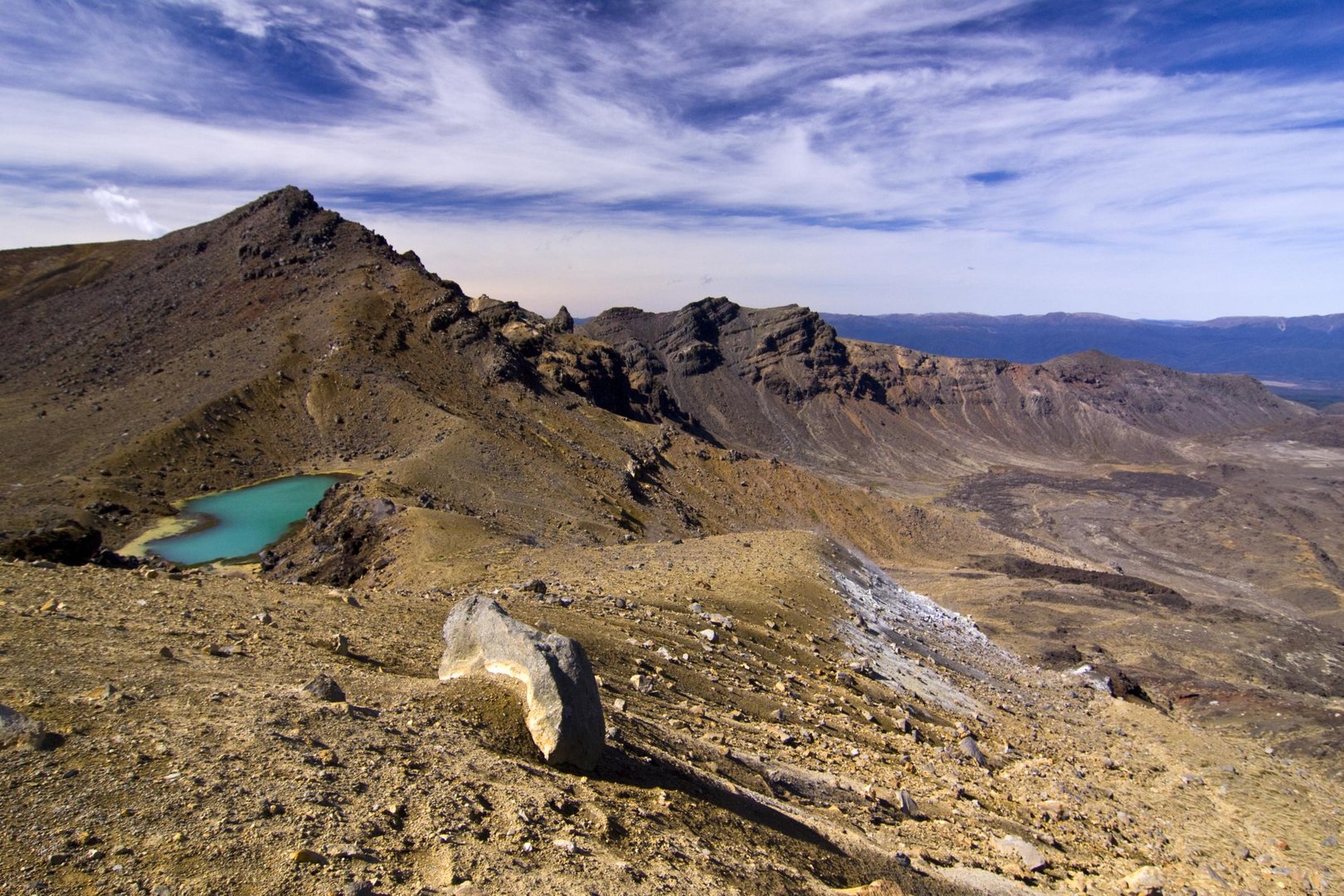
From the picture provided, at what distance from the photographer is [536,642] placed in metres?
6.64

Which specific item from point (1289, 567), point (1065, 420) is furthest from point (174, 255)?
point (1065, 420)

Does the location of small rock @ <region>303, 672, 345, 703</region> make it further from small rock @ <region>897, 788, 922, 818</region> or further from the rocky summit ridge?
small rock @ <region>897, 788, 922, 818</region>

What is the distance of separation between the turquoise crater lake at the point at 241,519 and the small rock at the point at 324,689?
21.0 m

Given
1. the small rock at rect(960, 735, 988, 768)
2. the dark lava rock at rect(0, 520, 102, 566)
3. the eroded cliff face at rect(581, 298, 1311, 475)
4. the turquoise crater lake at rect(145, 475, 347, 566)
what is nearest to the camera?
the small rock at rect(960, 735, 988, 768)

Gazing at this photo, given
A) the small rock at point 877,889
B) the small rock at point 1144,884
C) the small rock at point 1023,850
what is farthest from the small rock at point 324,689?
the small rock at point 1144,884

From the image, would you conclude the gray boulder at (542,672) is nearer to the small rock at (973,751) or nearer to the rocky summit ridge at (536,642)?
the rocky summit ridge at (536,642)

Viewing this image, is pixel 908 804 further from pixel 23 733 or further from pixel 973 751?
pixel 23 733

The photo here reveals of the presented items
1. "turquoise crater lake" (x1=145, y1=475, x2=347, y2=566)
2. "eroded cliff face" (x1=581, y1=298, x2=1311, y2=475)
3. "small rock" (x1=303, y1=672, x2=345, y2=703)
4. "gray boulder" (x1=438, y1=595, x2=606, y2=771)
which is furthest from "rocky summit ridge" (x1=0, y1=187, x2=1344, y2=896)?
"eroded cliff face" (x1=581, y1=298, x2=1311, y2=475)

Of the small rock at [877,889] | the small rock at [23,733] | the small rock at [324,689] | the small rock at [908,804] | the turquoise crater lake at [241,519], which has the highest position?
the small rock at [23,733]

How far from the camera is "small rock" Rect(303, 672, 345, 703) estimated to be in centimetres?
629

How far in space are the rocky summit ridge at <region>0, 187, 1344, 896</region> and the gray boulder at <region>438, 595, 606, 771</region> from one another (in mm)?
174

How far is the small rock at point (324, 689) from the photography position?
629 centimetres

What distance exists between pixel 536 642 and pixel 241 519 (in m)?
27.0

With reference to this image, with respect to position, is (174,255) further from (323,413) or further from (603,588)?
(603,588)
